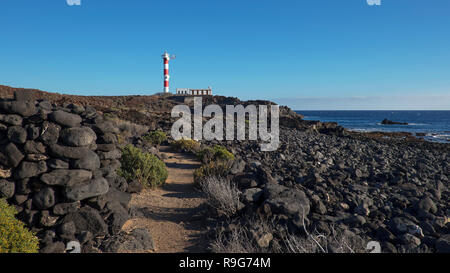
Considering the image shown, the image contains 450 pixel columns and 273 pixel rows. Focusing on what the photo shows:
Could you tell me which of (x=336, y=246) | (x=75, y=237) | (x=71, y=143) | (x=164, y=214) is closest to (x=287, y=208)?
(x=336, y=246)

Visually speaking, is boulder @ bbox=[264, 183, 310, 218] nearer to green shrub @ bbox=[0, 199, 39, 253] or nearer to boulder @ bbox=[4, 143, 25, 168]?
green shrub @ bbox=[0, 199, 39, 253]

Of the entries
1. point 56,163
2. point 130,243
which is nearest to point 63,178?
point 56,163

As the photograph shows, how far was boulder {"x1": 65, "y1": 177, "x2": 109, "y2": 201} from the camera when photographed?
475cm

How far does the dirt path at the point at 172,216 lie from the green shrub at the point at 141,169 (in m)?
0.27

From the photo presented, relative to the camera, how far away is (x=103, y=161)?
19.6ft

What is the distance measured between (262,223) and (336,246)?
1.22 m

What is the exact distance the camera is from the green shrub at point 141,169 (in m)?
7.68

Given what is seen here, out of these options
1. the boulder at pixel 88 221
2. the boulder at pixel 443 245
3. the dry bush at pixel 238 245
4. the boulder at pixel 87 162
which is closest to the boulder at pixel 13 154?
the boulder at pixel 87 162

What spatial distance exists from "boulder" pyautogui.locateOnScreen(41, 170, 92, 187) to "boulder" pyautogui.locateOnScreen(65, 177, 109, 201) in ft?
0.31

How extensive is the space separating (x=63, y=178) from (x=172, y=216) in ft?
7.55

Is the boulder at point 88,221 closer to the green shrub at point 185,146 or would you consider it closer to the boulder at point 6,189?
the boulder at point 6,189

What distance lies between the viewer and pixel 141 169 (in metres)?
7.90

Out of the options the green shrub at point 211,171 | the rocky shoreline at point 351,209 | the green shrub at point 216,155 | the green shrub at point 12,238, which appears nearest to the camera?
the green shrub at point 12,238

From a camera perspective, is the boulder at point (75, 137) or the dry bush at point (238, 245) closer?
the dry bush at point (238, 245)
